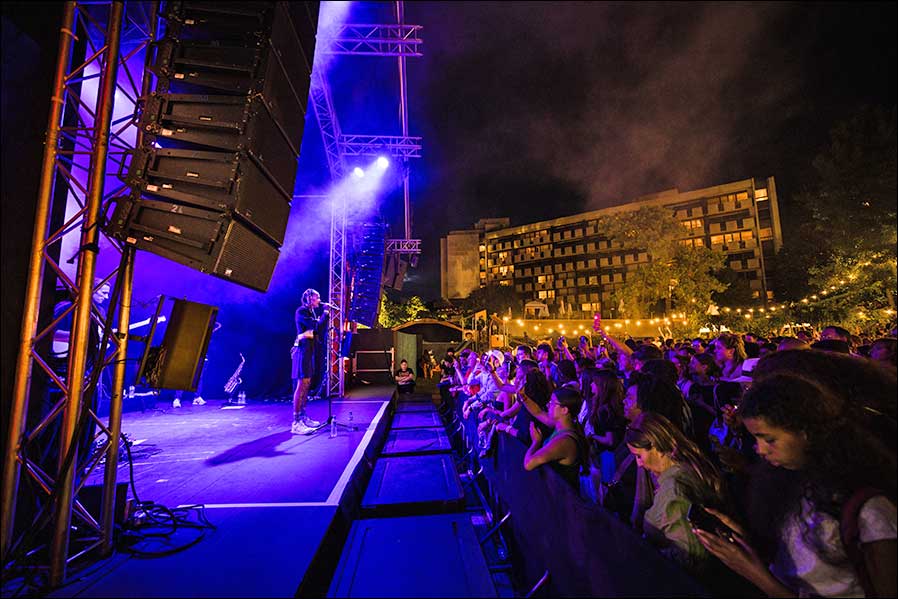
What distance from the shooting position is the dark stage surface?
7.54 feet

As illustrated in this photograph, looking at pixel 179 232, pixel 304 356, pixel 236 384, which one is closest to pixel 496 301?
pixel 236 384

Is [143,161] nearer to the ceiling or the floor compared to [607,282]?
nearer to the floor

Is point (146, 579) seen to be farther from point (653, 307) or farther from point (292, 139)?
point (653, 307)

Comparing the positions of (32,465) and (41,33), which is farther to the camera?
(41,33)

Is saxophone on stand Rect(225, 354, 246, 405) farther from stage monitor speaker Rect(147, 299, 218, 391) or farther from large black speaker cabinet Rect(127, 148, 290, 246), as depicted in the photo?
large black speaker cabinet Rect(127, 148, 290, 246)

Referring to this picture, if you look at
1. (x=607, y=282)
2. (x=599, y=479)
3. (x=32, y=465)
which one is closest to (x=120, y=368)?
(x=32, y=465)

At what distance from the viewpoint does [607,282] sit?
178 feet

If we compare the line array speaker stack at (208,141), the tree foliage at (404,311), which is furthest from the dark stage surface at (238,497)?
the tree foliage at (404,311)

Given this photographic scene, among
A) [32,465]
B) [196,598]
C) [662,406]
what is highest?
[662,406]

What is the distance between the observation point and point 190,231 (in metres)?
2.86

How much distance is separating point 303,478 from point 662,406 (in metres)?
3.42

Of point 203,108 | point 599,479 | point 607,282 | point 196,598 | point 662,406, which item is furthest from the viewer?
point 607,282

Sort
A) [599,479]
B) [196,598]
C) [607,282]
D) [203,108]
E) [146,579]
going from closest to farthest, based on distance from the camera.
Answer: [196,598], [146,579], [599,479], [203,108], [607,282]

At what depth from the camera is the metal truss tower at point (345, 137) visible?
7.55m
